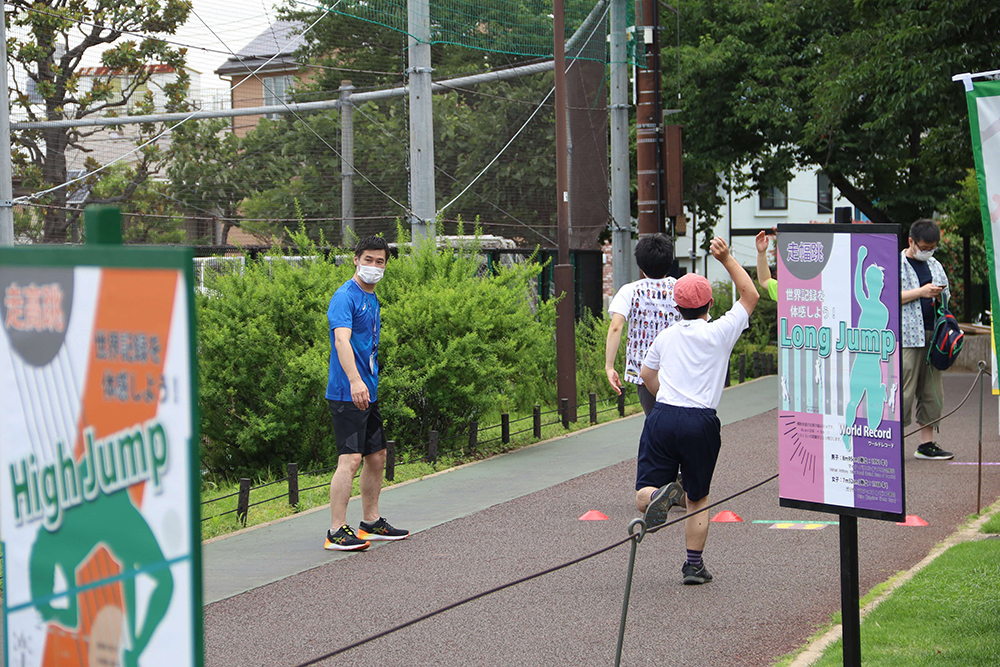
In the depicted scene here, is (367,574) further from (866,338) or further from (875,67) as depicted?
(875,67)

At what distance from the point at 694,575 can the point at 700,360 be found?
49.3 inches

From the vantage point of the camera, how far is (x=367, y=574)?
6.64 metres

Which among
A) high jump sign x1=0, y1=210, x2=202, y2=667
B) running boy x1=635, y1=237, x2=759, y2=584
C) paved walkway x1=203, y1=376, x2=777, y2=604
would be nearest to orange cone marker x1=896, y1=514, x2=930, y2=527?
running boy x1=635, y1=237, x2=759, y2=584

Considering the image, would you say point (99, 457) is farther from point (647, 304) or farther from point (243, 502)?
point (243, 502)

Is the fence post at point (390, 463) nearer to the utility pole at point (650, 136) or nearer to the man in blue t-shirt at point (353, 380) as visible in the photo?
the man in blue t-shirt at point (353, 380)

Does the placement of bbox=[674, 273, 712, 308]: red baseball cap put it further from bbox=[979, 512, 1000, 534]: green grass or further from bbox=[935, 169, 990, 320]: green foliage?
bbox=[935, 169, 990, 320]: green foliage

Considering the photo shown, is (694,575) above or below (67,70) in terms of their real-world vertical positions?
below

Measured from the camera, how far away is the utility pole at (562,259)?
1307 cm

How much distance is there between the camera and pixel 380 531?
24.3 ft

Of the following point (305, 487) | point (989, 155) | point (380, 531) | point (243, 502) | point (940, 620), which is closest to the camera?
point (989, 155)

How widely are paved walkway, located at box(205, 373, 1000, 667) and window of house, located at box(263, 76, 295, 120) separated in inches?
332

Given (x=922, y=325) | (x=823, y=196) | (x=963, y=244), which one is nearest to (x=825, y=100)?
(x=922, y=325)

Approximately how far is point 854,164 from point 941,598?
58.9 feet

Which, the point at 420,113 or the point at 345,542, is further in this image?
the point at 420,113
